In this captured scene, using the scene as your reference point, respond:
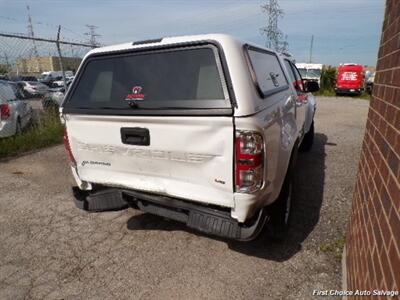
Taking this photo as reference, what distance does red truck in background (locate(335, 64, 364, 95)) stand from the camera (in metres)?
24.8

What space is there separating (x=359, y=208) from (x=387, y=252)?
102 cm

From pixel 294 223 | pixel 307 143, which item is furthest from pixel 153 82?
pixel 307 143

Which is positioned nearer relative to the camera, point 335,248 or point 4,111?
point 335,248

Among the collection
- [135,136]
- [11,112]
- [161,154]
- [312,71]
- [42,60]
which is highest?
[42,60]

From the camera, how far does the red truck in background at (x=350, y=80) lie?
24.8 metres

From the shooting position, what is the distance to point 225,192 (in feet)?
8.36

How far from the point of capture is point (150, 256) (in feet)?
10.4

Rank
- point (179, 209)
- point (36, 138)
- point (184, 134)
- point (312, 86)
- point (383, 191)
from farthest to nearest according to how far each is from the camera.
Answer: point (36, 138) < point (312, 86) < point (179, 209) < point (184, 134) < point (383, 191)

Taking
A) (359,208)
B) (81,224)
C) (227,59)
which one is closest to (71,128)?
(81,224)

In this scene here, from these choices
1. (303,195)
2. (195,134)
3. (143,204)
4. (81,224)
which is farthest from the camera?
(303,195)

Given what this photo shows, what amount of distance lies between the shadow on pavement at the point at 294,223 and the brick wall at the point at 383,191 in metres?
0.89

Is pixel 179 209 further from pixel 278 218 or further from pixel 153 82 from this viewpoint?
pixel 153 82

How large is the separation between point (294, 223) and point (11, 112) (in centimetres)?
699

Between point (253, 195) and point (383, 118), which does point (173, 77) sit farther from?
point (383, 118)
